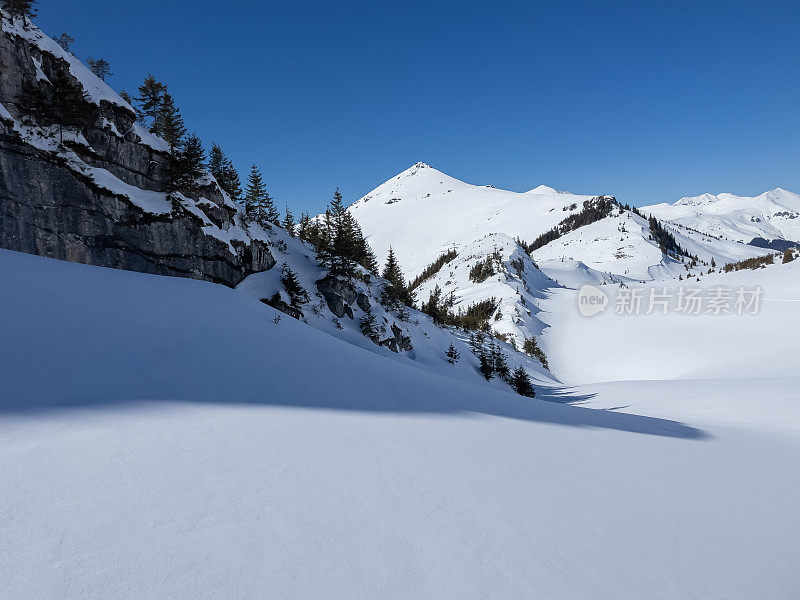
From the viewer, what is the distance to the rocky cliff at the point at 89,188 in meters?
15.5

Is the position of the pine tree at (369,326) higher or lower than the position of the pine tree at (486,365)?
higher

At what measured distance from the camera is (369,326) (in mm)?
27531

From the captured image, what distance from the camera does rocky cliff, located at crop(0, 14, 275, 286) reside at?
1555 cm

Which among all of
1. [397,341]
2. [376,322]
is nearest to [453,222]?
[397,341]

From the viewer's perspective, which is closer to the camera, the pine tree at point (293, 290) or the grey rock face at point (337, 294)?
the pine tree at point (293, 290)

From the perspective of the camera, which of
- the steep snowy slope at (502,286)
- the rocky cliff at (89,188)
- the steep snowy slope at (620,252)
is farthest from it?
the steep snowy slope at (620,252)

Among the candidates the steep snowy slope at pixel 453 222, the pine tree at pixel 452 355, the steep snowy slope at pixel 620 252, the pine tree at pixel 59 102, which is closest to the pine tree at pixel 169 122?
the pine tree at pixel 59 102

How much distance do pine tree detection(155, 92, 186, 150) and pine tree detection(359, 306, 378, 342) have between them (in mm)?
18900

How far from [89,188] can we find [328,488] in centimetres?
2126

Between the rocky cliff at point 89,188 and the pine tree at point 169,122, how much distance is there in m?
4.67

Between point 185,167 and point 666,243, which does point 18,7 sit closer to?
point 185,167

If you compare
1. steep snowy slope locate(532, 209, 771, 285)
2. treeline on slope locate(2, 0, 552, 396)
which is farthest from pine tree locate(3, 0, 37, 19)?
steep snowy slope locate(532, 209, 771, 285)

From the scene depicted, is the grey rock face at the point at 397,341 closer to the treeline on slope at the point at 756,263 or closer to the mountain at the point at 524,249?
the mountain at the point at 524,249

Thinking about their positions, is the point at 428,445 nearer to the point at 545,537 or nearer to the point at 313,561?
the point at 545,537
